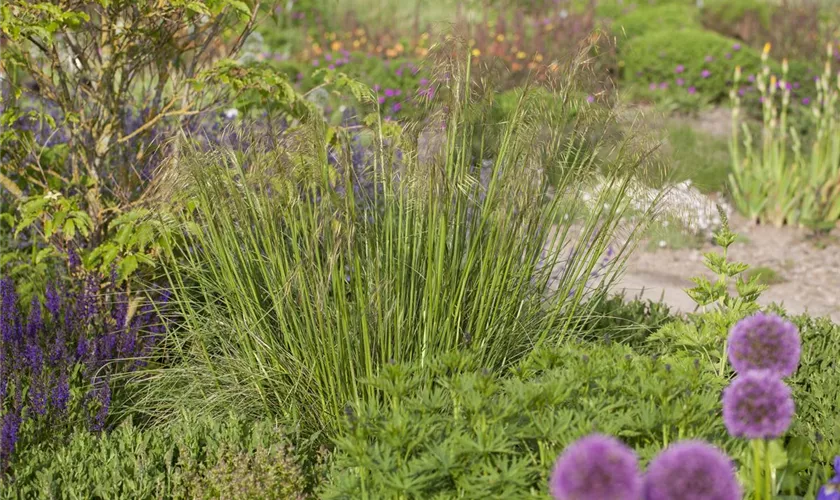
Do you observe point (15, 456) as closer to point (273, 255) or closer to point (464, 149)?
point (273, 255)

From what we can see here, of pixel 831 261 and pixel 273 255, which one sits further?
pixel 831 261

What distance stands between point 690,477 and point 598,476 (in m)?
0.16

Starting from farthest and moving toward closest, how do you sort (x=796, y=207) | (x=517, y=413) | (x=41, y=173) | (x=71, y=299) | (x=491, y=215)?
(x=796, y=207), (x=41, y=173), (x=71, y=299), (x=491, y=215), (x=517, y=413)

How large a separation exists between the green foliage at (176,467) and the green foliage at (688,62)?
909 cm

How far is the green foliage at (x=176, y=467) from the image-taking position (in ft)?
8.48

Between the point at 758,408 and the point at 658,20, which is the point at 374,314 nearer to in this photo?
the point at 758,408

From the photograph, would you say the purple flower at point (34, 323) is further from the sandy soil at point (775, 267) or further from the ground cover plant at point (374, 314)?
the sandy soil at point (775, 267)

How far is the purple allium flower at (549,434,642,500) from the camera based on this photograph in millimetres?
1430

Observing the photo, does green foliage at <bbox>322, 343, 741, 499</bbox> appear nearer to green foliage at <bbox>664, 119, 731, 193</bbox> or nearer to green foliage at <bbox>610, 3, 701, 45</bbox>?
green foliage at <bbox>664, 119, 731, 193</bbox>

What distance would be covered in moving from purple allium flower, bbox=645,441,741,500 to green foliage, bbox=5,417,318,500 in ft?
4.35

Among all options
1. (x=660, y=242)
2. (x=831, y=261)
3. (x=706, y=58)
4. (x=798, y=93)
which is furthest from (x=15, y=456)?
(x=706, y=58)

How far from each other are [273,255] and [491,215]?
0.71m

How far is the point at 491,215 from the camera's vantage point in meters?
3.05

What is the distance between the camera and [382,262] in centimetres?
310
